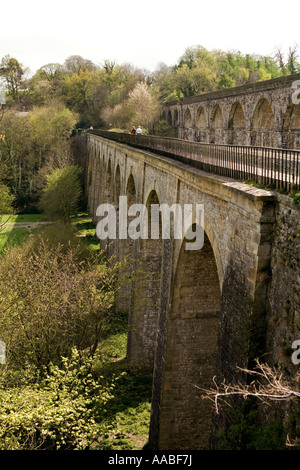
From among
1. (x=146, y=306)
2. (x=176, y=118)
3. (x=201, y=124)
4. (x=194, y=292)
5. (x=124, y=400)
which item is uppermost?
(x=176, y=118)

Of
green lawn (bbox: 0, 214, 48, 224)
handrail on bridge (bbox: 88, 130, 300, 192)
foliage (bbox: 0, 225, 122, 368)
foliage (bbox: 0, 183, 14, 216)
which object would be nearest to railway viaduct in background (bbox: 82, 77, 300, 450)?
handrail on bridge (bbox: 88, 130, 300, 192)

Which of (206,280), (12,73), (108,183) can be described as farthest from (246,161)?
(12,73)

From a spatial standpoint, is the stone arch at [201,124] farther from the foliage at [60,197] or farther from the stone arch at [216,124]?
the foliage at [60,197]

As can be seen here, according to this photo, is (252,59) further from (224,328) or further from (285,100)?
(224,328)

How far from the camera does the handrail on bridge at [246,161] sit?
6020 millimetres

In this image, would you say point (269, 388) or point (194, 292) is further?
point (194, 292)

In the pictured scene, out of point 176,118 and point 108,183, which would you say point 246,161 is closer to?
point 108,183

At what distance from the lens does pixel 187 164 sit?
1086 cm

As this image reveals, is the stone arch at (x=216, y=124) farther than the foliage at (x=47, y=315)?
Yes

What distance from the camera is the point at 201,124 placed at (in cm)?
3362

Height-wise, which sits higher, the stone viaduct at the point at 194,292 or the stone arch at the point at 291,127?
the stone arch at the point at 291,127

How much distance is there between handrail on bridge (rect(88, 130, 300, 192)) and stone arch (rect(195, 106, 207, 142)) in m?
20.5

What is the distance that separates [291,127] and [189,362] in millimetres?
10722

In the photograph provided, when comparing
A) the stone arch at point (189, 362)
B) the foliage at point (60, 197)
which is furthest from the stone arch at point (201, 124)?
the stone arch at point (189, 362)
